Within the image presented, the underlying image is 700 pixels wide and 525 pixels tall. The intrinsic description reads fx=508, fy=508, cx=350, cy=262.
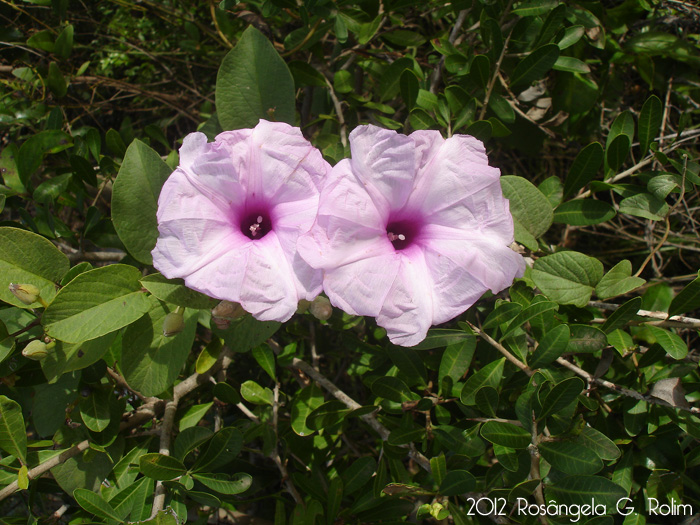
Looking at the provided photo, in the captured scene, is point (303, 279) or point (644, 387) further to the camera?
point (644, 387)

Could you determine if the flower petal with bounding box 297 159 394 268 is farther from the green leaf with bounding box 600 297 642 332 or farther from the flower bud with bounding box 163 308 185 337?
the green leaf with bounding box 600 297 642 332

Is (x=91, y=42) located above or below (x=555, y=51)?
below

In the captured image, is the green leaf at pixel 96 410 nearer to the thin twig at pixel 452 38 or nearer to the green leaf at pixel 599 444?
the green leaf at pixel 599 444

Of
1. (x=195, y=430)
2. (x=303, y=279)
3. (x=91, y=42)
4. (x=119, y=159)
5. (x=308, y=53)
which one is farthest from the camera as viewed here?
(x=91, y=42)

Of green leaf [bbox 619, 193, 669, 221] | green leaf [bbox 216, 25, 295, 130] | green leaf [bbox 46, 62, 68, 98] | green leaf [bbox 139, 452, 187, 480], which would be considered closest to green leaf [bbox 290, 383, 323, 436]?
green leaf [bbox 139, 452, 187, 480]

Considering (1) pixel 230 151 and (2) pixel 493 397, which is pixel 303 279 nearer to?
(1) pixel 230 151

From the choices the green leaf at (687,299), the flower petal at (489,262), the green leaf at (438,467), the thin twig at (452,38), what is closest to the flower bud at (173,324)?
the flower petal at (489,262)

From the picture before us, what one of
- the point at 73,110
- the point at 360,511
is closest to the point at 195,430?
the point at 360,511
